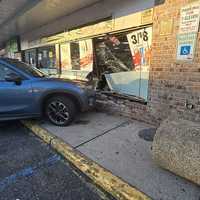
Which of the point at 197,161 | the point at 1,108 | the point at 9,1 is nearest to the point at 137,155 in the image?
the point at 197,161

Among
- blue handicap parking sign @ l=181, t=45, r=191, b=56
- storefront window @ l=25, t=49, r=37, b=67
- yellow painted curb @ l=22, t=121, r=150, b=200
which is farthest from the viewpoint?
storefront window @ l=25, t=49, r=37, b=67

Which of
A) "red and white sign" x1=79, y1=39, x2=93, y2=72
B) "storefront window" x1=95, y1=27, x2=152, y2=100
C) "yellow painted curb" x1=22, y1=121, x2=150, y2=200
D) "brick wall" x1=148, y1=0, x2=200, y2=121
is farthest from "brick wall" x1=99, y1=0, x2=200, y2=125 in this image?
"red and white sign" x1=79, y1=39, x2=93, y2=72

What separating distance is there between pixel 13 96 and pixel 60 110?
107cm

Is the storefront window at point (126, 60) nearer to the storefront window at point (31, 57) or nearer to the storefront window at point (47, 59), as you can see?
the storefront window at point (47, 59)

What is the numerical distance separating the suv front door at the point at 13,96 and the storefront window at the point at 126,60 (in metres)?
2.56

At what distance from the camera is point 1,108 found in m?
4.22

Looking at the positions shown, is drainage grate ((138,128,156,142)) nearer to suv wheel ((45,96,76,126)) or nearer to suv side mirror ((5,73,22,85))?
suv wheel ((45,96,76,126))

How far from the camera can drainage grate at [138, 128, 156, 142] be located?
374 cm

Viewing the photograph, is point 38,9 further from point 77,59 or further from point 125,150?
point 125,150

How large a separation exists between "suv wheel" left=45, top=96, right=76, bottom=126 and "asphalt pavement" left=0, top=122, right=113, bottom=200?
0.77m

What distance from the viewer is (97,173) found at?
2.68 metres

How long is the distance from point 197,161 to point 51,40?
7.67 meters

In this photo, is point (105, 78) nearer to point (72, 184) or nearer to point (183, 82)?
point (183, 82)

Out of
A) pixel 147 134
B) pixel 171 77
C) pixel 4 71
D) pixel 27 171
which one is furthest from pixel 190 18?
pixel 4 71
